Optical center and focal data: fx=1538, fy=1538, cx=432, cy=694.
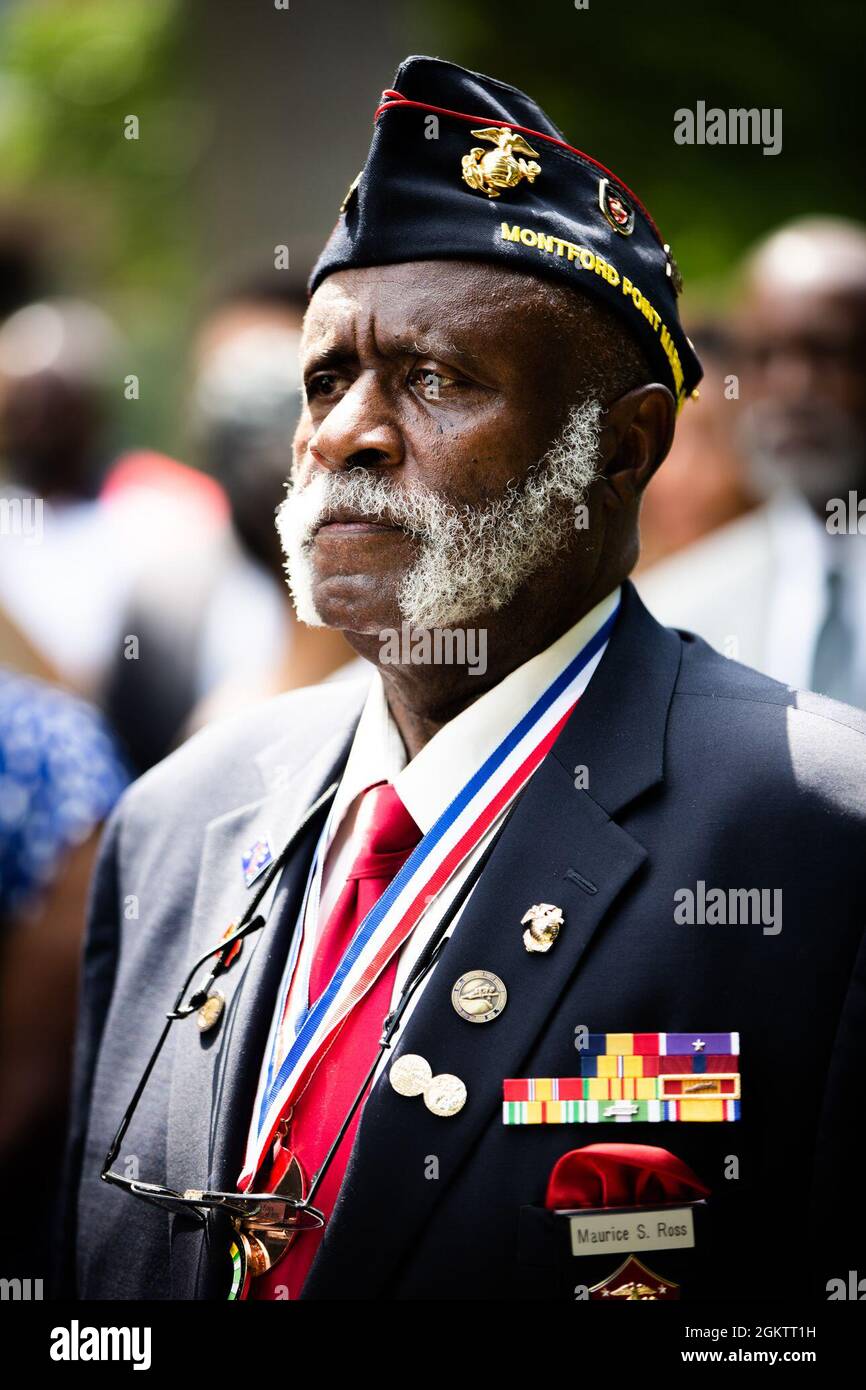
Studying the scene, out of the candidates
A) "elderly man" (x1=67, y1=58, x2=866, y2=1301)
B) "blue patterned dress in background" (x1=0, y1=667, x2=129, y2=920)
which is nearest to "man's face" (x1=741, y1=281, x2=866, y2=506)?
"elderly man" (x1=67, y1=58, x2=866, y2=1301)

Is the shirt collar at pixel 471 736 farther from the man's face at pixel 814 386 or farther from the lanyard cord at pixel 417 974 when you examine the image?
the man's face at pixel 814 386

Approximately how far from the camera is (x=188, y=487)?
656cm

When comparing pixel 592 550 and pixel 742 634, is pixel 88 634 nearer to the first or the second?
pixel 742 634

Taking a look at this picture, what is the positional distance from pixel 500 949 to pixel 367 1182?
1.40ft

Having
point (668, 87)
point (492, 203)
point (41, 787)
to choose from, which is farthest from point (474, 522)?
point (668, 87)

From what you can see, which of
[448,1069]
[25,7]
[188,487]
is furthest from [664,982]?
[25,7]

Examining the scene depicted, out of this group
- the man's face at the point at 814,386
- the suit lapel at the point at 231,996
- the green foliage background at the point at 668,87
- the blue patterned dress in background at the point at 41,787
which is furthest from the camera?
the green foliage background at the point at 668,87

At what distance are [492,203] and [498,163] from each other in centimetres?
10

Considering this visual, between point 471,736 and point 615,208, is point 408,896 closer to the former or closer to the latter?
point 471,736

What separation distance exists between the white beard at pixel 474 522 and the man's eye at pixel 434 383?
16cm

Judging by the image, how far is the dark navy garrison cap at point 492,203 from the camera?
268 cm

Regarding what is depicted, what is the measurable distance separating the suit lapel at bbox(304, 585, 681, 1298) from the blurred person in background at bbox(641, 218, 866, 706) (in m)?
1.68

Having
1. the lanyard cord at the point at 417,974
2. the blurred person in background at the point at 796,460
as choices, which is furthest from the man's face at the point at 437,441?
the blurred person in background at the point at 796,460

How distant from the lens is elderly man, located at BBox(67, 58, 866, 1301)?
245cm
